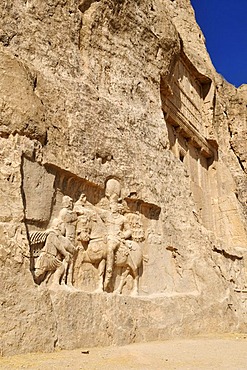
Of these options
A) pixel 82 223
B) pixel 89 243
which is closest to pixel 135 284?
pixel 89 243

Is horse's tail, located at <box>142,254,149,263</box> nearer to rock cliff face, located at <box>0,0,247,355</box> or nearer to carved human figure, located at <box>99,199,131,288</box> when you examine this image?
rock cliff face, located at <box>0,0,247,355</box>

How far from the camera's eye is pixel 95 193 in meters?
8.38

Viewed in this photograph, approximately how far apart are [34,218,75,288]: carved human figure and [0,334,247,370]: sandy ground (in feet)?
4.03

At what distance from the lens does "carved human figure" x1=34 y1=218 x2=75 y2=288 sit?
22.4 ft

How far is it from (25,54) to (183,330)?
6.16m

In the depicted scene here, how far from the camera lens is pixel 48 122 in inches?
298

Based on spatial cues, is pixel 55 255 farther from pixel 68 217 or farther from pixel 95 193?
pixel 95 193

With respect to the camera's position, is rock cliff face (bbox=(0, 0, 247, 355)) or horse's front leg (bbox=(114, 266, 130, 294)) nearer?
rock cliff face (bbox=(0, 0, 247, 355))

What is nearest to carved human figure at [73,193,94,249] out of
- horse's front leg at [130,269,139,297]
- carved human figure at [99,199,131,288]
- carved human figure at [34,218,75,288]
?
carved human figure at [34,218,75,288]

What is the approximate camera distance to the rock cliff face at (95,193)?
21.5ft

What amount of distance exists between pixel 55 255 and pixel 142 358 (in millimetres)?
2234

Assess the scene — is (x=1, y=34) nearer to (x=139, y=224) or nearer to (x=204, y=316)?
(x=139, y=224)

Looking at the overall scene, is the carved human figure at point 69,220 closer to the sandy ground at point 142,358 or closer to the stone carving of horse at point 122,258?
the stone carving of horse at point 122,258

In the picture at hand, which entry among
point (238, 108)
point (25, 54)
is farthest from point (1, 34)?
point (238, 108)
